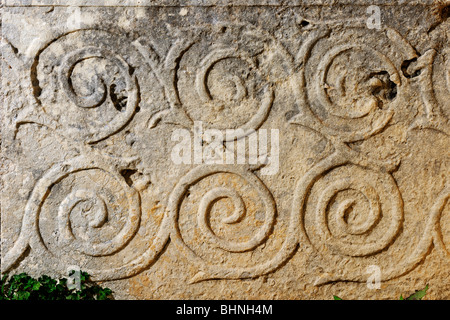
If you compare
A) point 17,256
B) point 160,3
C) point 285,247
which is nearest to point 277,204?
point 285,247

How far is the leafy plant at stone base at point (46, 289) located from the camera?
2.25 meters

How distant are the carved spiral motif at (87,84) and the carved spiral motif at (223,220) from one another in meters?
0.49

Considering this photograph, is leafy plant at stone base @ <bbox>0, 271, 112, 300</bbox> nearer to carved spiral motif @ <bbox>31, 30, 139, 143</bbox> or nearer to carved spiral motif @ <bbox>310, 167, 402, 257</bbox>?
carved spiral motif @ <bbox>31, 30, 139, 143</bbox>

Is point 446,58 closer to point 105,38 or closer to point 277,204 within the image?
point 277,204

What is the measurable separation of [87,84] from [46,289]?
102 cm

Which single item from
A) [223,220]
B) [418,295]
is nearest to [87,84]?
Result: [223,220]

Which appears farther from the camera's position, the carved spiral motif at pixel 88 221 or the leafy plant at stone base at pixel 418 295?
the carved spiral motif at pixel 88 221

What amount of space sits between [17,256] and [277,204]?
4.36ft

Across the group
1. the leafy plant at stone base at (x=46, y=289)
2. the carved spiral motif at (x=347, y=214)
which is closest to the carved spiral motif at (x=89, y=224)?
the leafy plant at stone base at (x=46, y=289)

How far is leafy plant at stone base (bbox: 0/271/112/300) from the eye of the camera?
88.7 inches

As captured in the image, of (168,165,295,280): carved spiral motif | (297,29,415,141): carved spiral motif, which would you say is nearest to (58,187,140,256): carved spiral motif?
(168,165,295,280): carved spiral motif

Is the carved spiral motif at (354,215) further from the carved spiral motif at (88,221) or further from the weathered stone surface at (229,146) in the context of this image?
the carved spiral motif at (88,221)

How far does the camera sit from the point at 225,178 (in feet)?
7.59

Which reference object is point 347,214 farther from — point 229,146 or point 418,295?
point 229,146
